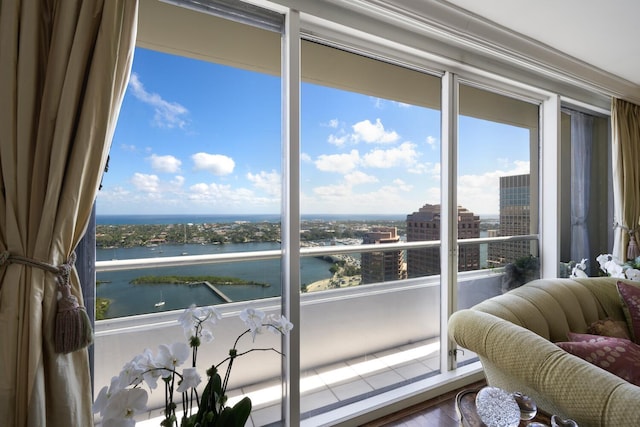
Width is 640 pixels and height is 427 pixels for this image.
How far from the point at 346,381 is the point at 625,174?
127 inches

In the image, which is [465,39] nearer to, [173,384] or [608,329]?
[608,329]

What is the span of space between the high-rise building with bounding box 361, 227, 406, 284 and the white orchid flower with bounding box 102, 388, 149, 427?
150 centimetres

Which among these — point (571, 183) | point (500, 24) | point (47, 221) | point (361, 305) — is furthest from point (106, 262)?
point (571, 183)

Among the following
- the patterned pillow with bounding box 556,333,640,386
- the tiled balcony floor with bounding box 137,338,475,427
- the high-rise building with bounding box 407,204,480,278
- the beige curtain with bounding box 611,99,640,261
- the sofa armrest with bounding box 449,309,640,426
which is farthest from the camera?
the beige curtain with bounding box 611,99,640,261

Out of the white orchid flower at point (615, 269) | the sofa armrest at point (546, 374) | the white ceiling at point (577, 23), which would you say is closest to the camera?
the sofa armrest at point (546, 374)

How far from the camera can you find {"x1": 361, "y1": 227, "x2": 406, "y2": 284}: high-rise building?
2033 mm

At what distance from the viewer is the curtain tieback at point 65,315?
934mm

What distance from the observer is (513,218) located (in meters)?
2.53

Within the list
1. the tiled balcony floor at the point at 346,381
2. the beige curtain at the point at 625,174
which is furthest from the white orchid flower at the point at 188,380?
the beige curtain at the point at 625,174

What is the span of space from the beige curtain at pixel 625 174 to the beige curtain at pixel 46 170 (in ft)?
13.0

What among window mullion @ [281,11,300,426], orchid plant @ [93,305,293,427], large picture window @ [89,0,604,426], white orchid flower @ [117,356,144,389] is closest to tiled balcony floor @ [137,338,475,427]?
large picture window @ [89,0,604,426]

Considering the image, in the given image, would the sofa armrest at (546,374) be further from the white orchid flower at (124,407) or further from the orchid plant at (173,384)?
the white orchid flower at (124,407)

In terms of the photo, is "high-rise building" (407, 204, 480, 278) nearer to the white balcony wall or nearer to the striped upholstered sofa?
the white balcony wall

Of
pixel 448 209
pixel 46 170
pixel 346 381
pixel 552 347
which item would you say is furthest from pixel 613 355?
pixel 46 170
